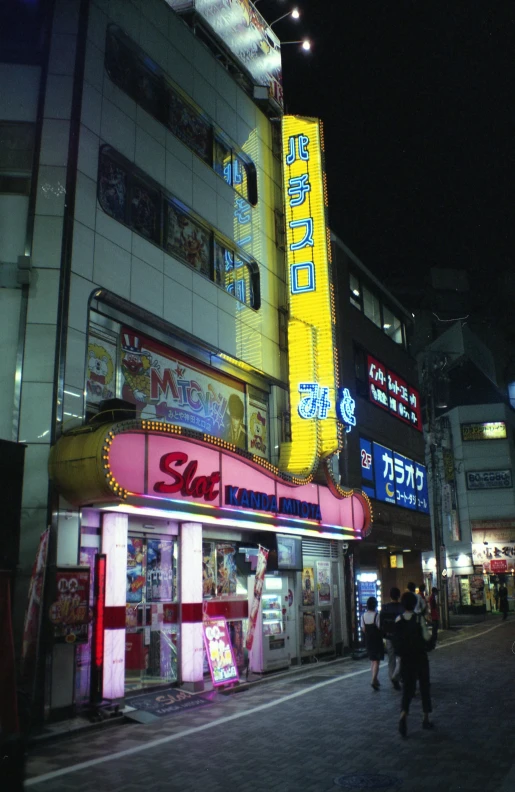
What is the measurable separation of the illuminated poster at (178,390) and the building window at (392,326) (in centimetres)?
1530

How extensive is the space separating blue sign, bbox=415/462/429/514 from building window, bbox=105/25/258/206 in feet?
60.4

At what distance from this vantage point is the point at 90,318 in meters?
13.0

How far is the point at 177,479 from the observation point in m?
12.6

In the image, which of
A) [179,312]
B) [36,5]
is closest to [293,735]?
[179,312]

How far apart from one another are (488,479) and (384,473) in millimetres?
25920

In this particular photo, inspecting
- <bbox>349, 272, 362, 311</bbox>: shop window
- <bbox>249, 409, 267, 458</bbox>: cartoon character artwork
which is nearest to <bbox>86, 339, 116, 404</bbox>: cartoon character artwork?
<bbox>249, 409, 267, 458</bbox>: cartoon character artwork

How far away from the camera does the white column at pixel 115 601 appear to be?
38.2 feet

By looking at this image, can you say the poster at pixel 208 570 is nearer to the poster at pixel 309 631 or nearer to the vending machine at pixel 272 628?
the vending machine at pixel 272 628

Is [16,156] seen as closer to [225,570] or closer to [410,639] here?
[225,570]

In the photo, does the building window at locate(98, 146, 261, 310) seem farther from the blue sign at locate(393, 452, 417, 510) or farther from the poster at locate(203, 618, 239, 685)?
the blue sign at locate(393, 452, 417, 510)

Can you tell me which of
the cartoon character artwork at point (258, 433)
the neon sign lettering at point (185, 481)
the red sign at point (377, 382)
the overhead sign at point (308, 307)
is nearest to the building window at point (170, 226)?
the overhead sign at point (308, 307)

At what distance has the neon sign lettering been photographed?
12359mm

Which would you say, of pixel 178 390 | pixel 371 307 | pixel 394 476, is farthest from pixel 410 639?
pixel 371 307

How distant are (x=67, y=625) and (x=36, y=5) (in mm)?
12760
